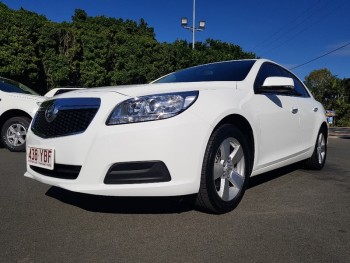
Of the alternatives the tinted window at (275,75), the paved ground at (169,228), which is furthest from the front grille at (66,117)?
the tinted window at (275,75)

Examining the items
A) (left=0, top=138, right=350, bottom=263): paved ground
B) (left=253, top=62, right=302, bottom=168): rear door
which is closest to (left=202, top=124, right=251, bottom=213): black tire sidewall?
(left=0, top=138, right=350, bottom=263): paved ground

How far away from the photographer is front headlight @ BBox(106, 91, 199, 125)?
9.00 ft

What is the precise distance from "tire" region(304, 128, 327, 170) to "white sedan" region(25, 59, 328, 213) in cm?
189

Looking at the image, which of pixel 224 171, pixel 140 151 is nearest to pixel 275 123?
pixel 224 171

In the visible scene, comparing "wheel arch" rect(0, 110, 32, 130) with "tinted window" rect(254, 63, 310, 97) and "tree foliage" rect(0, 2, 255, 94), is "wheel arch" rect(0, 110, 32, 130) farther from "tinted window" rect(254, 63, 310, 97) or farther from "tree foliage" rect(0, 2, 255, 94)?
"tree foliage" rect(0, 2, 255, 94)

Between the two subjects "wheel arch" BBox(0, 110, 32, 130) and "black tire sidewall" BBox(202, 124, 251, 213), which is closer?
"black tire sidewall" BBox(202, 124, 251, 213)

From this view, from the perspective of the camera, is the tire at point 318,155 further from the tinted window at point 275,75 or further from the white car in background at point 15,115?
the white car in background at point 15,115

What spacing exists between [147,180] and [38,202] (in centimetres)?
133

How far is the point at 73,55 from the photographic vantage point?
15.6 meters

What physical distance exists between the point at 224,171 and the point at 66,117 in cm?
A: 135

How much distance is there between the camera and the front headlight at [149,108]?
2742 millimetres

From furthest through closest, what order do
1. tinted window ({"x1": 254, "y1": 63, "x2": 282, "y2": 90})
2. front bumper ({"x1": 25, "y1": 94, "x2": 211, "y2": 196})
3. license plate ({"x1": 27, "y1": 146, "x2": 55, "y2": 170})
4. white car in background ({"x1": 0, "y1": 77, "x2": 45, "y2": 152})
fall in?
white car in background ({"x1": 0, "y1": 77, "x2": 45, "y2": 152}) < tinted window ({"x1": 254, "y1": 63, "x2": 282, "y2": 90}) < license plate ({"x1": 27, "y1": 146, "x2": 55, "y2": 170}) < front bumper ({"x1": 25, "y1": 94, "x2": 211, "y2": 196})

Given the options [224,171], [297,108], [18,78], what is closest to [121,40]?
[18,78]

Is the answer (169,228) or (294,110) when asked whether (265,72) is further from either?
(169,228)
